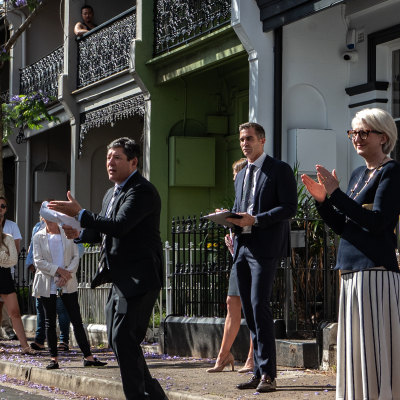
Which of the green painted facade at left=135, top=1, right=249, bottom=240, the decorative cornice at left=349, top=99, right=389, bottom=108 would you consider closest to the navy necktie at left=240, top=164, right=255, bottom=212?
the decorative cornice at left=349, top=99, right=389, bottom=108

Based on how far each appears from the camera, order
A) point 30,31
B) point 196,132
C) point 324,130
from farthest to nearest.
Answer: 1. point 30,31
2. point 196,132
3. point 324,130

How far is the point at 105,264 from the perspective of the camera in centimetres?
676

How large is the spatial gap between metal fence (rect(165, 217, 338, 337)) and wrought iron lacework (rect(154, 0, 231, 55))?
10.8 feet

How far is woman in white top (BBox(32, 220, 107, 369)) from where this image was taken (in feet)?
34.8

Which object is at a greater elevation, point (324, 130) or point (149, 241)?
point (324, 130)

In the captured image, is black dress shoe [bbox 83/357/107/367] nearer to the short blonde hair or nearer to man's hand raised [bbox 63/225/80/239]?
man's hand raised [bbox 63/225/80/239]

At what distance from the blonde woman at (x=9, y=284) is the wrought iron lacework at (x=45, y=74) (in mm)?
7081

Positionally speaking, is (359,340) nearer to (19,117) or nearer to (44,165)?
(19,117)

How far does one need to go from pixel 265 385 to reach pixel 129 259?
1866 millimetres

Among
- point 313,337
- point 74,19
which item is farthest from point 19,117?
point 313,337

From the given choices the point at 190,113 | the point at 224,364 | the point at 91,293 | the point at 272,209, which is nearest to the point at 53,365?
the point at 224,364

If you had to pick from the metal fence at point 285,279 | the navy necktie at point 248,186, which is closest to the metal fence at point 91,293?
the metal fence at point 285,279

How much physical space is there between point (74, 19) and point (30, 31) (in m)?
3.75

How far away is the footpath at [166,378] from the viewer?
8.01m
